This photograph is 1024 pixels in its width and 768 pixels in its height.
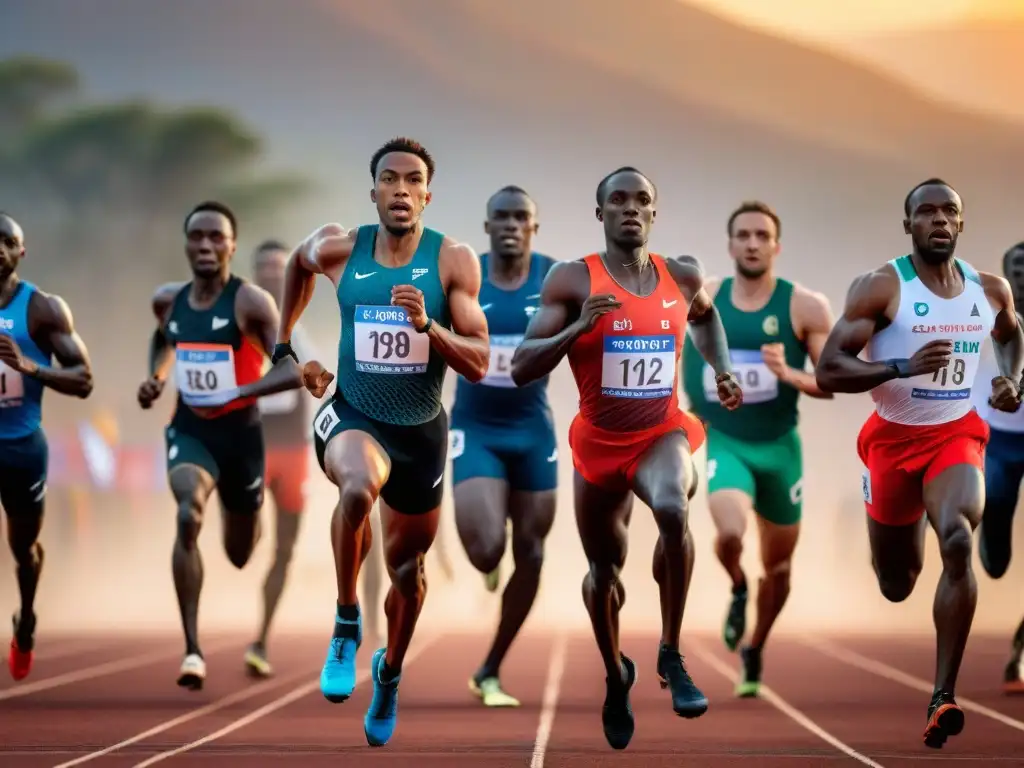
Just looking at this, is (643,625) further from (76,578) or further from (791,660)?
(76,578)

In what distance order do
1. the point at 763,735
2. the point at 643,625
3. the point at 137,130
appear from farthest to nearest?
the point at 137,130 → the point at 643,625 → the point at 763,735

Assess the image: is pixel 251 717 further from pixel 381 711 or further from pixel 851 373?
pixel 851 373

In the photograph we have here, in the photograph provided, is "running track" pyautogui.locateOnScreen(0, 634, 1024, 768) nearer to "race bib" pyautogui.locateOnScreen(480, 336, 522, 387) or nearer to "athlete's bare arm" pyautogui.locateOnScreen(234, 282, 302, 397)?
"race bib" pyautogui.locateOnScreen(480, 336, 522, 387)

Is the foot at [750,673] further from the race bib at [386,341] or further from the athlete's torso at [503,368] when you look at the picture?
the race bib at [386,341]

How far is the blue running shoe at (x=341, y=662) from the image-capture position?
6.30m

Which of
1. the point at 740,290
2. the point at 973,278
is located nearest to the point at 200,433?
the point at 740,290

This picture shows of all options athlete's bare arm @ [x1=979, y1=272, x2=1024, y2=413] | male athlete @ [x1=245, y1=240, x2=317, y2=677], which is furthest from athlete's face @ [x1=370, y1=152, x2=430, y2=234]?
male athlete @ [x1=245, y1=240, x2=317, y2=677]

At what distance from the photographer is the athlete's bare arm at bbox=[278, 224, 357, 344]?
22.7ft

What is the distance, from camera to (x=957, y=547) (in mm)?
6770

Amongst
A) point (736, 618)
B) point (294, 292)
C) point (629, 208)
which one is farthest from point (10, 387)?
point (736, 618)

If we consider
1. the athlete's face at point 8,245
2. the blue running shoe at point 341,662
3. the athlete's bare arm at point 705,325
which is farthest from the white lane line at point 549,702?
the athlete's face at point 8,245

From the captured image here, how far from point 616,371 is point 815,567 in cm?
1648

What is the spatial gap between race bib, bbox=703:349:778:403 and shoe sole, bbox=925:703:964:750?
3058 millimetres

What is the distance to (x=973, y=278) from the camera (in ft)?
23.9
